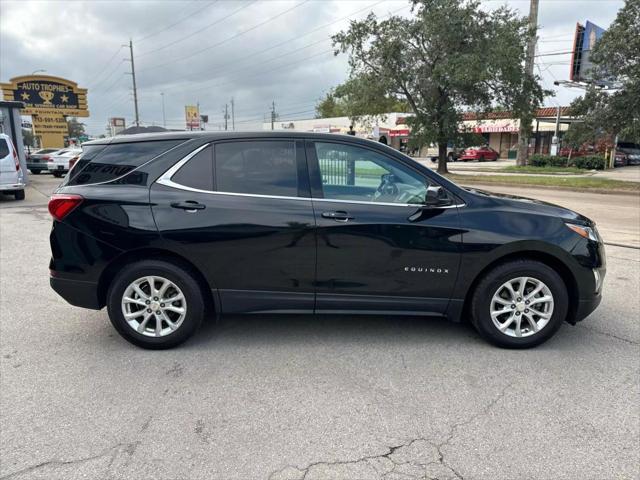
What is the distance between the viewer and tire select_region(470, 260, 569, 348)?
384 cm

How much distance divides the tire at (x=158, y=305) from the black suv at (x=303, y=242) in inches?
0.4

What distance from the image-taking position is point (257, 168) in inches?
153

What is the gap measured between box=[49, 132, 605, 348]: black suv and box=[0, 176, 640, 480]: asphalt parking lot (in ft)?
1.14

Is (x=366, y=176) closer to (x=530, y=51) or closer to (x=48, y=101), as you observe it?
(x=530, y=51)

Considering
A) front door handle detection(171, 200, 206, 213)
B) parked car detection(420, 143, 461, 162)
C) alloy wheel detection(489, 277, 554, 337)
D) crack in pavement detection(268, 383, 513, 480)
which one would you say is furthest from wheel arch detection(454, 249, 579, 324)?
parked car detection(420, 143, 461, 162)

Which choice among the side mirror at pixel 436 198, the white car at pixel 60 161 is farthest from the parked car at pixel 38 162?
the side mirror at pixel 436 198

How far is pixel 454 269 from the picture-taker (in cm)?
382

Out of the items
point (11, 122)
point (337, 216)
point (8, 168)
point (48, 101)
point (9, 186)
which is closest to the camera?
point (337, 216)

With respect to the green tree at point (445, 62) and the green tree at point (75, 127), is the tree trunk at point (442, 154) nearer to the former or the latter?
the green tree at point (445, 62)

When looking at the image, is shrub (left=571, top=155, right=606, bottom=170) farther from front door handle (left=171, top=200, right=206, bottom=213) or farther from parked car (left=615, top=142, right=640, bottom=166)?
front door handle (left=171, top=200, right=206, bottom=213)

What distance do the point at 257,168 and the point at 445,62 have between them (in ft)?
69.2

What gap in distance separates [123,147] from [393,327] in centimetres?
286

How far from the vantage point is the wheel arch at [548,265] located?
152 inches

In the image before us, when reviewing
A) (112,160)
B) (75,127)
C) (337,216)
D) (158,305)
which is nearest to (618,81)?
(337,216)
